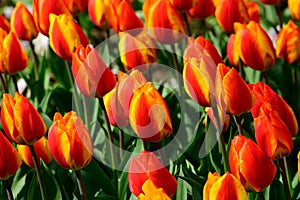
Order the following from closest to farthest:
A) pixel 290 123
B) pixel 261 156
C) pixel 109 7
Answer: pixel 261 156
pixel 290 123
pixel 109 7

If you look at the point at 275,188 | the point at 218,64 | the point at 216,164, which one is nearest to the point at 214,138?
the point at 216,164

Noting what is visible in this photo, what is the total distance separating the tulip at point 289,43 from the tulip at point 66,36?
731 millimetres

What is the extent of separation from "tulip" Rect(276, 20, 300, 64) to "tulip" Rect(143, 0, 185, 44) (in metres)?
0.37

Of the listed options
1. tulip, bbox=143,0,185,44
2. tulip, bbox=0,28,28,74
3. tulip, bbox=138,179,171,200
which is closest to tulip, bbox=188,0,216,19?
tulip, bbox=143,0,185,44

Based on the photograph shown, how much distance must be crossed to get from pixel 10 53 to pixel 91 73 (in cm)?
50

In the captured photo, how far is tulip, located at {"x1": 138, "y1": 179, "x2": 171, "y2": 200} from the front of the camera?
5.64ft

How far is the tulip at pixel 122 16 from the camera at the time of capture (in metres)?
2.72

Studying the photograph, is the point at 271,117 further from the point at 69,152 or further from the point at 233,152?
the point at 69,152

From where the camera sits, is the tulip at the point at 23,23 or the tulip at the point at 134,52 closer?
the tulip at the point at 134,52

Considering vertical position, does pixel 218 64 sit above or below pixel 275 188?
above

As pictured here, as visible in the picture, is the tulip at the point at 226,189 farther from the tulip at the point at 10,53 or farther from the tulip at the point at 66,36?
the tulip at the point at 10,53

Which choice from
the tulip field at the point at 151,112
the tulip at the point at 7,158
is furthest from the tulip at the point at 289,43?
the tulip at the point at 7,158

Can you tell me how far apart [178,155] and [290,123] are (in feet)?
1.51

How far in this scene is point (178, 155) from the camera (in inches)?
98.0
